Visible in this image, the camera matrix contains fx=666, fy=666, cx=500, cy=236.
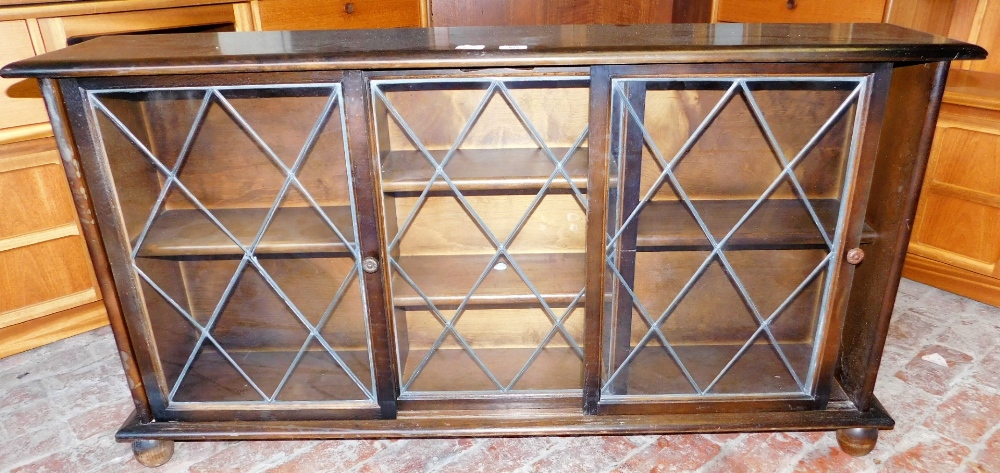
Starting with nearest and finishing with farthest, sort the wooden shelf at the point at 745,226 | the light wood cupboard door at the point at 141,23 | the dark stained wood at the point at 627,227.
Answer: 1. the dark stained wood at the point at 627,227
2. the wooden shelf at the point at 745,226
3. the light wood cupboard door at the point at 141,23

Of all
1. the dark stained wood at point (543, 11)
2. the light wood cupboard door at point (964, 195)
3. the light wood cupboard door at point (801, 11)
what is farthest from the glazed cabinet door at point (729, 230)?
the dark stained wood at point (543, 11)

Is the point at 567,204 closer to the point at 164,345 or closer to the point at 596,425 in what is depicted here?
the point at 596,425

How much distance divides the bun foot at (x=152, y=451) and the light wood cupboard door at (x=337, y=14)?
128 cm

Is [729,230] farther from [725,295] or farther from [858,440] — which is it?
[858,440]

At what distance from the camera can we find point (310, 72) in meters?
1.25

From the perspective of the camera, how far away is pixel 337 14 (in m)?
2.35

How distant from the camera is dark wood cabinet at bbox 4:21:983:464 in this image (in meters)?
1.27

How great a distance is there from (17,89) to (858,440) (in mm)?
2330

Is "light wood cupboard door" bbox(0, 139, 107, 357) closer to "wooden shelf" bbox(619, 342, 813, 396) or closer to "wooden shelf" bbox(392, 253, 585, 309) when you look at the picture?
"wooden shelf" bbox(392, 253, 585, 309)

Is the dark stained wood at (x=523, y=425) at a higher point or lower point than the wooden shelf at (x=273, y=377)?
lower

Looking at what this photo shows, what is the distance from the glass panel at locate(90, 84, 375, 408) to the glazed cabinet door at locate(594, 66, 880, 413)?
587 millimetres

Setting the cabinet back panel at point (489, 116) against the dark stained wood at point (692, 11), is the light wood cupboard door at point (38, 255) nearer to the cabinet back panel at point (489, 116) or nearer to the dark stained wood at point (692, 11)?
the cabinet back panel at point (489, 116)

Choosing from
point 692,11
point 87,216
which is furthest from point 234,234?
point 692,11

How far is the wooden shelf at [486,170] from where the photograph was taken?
1379 mm
